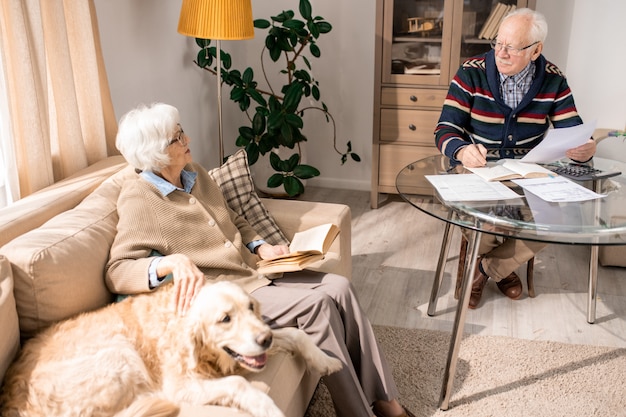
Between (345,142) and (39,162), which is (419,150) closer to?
(345,142)

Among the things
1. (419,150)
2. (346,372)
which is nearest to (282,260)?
(346,372)

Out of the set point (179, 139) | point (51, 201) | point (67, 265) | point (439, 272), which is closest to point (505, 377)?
point (439, 272)

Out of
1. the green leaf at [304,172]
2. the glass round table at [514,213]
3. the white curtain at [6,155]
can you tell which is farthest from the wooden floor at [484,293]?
the white curtain at [6,155]

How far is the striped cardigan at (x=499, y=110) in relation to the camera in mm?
2602

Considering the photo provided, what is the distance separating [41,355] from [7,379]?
9 cm

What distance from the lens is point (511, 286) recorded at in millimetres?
2852

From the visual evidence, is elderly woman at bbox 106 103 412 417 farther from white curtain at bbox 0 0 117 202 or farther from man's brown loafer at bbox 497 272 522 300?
man's brown loafer at bbox 497 272 522 300

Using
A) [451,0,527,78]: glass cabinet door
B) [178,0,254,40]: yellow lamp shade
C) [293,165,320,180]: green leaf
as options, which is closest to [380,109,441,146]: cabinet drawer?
[451,0,527,78]: glass cabinet door

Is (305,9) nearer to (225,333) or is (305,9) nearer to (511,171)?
(511,171)

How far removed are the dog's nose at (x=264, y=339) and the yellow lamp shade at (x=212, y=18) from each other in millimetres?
1635

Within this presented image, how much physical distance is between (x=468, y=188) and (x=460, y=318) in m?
0.43

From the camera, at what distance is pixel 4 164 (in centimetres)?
218

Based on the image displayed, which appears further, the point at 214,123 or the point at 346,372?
the point at 214,123

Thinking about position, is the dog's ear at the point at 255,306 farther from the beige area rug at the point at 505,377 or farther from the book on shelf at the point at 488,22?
the book on shelf at the point at 488,22
